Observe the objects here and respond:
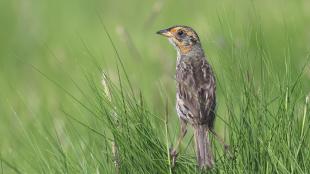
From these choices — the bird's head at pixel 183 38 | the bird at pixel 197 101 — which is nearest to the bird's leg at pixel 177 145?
the bird at pixel 197 101

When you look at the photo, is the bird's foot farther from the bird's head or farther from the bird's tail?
the bird's head

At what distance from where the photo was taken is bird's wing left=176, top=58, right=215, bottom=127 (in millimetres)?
4586

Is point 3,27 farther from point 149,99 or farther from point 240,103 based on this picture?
point 240,103

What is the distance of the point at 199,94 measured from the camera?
4.63 metres

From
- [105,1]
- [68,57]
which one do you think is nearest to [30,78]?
[68,57]

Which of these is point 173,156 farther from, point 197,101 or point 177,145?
point 197,101

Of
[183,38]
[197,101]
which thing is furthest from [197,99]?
[183,38]

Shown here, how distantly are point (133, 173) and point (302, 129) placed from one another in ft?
2.26

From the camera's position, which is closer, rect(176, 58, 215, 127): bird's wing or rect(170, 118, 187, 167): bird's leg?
rect(170, 118, 187, 167): bird's leg

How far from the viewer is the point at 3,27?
12594mm

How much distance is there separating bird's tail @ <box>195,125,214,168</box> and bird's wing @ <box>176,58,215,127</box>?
0.06 meters

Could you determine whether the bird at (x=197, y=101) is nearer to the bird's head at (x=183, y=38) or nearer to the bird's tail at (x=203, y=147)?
the bird's tail at (x=203, y=147)

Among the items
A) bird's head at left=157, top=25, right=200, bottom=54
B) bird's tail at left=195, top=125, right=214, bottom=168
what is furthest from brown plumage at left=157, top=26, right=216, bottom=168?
bird's head at left=157, top=25, right=200, bottom=54

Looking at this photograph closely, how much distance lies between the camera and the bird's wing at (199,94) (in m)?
4.59
